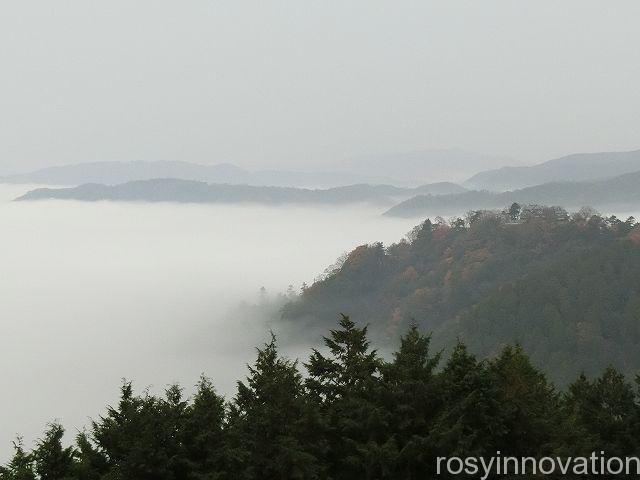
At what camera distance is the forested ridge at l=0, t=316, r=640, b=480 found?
21.0 m

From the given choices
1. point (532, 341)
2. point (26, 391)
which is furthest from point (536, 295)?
point (26, 391)

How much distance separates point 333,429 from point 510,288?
4702 inches

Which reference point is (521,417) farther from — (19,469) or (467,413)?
(19,469)

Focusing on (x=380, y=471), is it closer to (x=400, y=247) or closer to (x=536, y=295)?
(x=536, y=295)

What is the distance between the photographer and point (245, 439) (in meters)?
21.7

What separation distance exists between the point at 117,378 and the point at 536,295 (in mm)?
123805

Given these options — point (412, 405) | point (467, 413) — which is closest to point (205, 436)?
point (412, 405)

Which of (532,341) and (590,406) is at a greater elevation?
(590,406)

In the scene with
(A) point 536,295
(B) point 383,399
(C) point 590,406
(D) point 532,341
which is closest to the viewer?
(B) point 383,399

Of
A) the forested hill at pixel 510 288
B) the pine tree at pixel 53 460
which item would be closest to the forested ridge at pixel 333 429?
the pine tree at pixel 53 460

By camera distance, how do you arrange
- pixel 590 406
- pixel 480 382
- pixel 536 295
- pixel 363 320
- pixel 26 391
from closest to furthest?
pixel 480 382
pixel 590 406
pixel 536 295
pixel 363 320
pixel 26 391

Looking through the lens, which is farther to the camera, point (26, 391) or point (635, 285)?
point (26, 391)

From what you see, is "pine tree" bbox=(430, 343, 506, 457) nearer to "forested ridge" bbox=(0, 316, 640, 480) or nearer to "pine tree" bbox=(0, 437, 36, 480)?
"forested ridge" bbox=(0, 316, 640, 480)

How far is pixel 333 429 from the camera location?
23.1m
